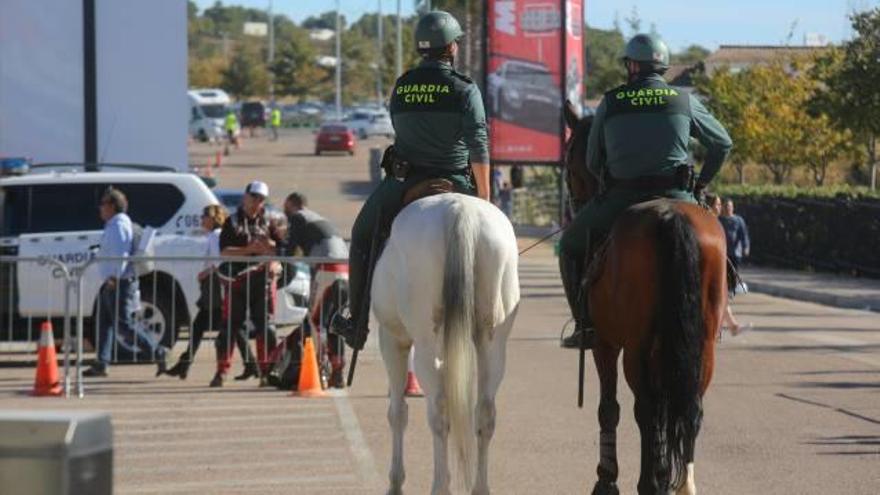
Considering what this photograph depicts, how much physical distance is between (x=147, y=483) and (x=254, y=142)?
297 ft

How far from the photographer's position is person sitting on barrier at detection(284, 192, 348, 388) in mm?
16203

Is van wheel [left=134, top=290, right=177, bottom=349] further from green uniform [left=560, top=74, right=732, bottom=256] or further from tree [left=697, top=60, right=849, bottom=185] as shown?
tree [left=697, top=60, right=849, bottom=185]

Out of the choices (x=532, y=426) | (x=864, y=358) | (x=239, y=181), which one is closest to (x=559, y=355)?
(x=864, y=358)

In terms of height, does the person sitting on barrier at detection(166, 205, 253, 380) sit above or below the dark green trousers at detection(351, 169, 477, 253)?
below

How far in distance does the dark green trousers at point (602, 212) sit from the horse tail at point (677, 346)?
795 millimetres

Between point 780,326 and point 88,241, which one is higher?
point 88,241

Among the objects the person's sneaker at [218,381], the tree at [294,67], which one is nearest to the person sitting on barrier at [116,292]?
the person's sneaker at [218,381]

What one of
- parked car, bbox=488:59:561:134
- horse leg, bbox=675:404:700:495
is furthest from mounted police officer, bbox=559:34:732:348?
parked car, bbox=488:59:561:134

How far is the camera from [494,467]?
11016 mm

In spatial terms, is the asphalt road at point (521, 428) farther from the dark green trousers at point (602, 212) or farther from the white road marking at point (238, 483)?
the dark green trousers at point (602, 212)

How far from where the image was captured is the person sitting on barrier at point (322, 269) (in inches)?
638

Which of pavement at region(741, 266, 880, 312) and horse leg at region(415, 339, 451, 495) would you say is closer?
horse leg at region(415, 339, 451, 495)

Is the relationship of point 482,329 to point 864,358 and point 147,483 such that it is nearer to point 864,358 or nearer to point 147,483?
point 147,483

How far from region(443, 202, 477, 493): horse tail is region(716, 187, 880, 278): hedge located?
25198 millimetres
